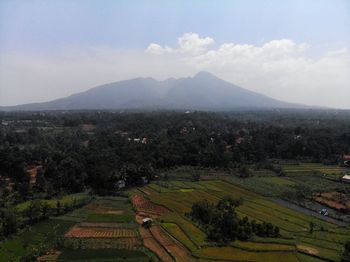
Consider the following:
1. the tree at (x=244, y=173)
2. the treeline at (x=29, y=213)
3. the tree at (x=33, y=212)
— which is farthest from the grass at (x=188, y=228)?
the tree at (x=244, y=173)

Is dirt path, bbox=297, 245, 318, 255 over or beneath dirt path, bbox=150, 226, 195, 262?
over

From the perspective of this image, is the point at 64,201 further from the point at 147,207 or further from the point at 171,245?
the point at 171,245

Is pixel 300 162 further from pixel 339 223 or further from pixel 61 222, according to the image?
pixel 61 222

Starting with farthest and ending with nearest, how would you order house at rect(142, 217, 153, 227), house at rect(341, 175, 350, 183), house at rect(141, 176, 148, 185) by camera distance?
house at rect(141, 176, 148, 185) → house at rect(341, 175, 350, 183) → house at rect(142, 217, 153, 227)

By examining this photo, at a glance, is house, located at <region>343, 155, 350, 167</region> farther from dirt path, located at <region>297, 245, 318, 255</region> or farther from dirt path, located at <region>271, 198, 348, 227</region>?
dirt path, located at <region>297, 245, 318, 255</region>

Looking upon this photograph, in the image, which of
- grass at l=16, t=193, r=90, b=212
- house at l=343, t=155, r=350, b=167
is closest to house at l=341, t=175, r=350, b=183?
house at l=343, t=155, r=350, b=167

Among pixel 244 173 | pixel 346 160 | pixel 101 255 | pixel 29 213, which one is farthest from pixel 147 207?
pixel 346 160

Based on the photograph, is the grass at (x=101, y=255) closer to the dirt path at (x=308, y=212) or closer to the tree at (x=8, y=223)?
the tree at (x=8, y=223)

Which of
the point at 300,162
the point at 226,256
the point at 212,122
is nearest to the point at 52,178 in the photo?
the point at 226,256
